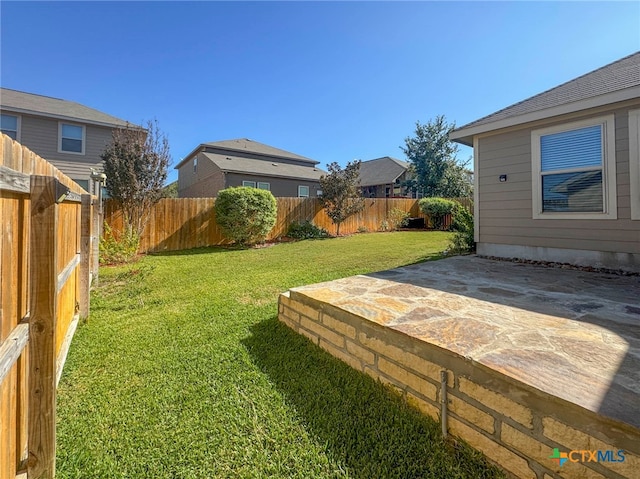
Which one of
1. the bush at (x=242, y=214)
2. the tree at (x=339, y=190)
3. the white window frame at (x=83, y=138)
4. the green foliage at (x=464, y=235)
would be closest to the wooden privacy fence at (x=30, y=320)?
the green foliage at (x=464, y=235)

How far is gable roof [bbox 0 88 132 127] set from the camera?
11.5m

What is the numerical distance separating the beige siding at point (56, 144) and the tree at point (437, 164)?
21477 mm

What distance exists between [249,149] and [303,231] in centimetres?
1127

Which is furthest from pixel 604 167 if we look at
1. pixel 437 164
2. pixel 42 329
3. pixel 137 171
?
pixel 437 164

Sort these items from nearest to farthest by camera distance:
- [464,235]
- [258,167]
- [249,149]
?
[464,235], [258,167], [249,149]

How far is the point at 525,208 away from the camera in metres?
5.45

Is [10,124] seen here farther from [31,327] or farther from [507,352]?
[507,352]

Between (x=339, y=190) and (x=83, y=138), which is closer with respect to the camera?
(x=83, y=138)

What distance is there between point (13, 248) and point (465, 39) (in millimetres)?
9862

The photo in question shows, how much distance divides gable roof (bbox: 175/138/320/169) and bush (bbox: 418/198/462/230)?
10.9 meters

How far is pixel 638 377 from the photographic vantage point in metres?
1.47

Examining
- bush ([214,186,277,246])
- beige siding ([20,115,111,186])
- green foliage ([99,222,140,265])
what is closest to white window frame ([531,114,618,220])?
bush ([214,186,277,246])

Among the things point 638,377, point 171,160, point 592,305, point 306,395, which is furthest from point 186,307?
point 171,160

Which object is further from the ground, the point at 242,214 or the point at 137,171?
the point at 137,171
